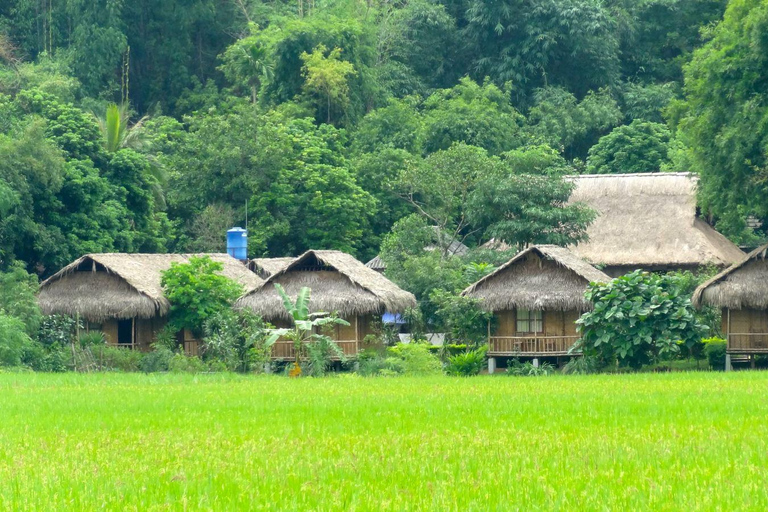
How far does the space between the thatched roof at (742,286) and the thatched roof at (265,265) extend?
47.6 ft

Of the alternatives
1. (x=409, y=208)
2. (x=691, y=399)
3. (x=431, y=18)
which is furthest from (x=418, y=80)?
(x=691, y=399)

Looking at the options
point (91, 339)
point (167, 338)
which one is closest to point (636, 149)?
point (167, 338)

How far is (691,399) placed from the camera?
16531 mm

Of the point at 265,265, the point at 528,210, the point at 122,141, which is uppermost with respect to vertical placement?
the point at 122,141

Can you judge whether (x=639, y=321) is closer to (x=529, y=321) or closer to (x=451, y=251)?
(x=529, y=321)

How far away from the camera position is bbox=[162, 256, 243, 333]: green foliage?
33.0 m

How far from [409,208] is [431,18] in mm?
14220

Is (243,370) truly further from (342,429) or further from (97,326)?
(342,429)

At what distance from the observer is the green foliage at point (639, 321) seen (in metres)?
26.1

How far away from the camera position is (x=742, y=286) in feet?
94.9

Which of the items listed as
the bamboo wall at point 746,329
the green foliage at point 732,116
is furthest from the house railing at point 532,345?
the green foliage at point 732,116

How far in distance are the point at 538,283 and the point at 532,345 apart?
64.2 inches

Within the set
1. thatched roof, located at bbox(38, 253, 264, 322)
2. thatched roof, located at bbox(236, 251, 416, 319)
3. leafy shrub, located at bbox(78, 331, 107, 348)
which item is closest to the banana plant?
thatched roof, located at bbox(236, 251, 416, 319)

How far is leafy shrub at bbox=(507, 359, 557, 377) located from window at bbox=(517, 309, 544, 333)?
166 cm
